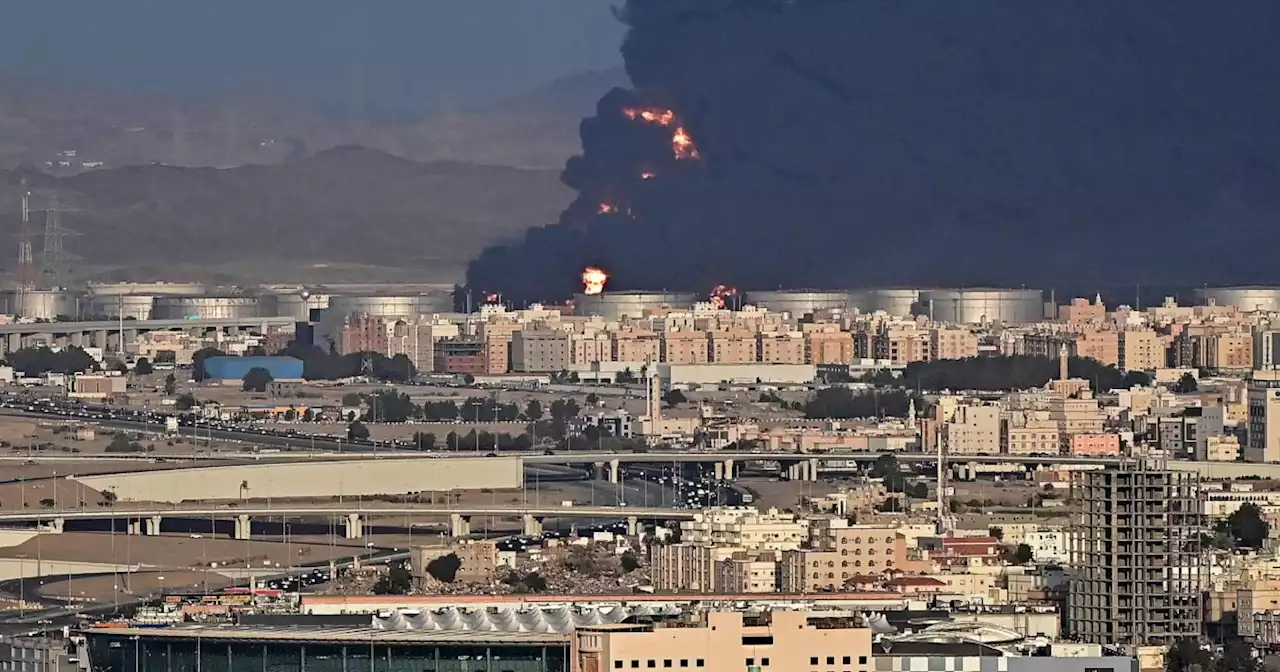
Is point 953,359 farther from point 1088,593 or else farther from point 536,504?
point 1088,593

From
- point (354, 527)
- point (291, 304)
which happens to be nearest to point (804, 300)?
point (291, 304)

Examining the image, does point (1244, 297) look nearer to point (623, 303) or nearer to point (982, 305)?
point (982, 305)

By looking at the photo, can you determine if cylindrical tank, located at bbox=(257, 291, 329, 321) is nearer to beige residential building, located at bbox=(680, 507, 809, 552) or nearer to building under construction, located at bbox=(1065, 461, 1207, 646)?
beige residential building, located at bbox=(680, 507, 809, 552)

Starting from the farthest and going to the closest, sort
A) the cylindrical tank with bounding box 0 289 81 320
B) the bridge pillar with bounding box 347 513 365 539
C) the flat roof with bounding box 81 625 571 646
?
the cylindrical tank with bounding box 0 289 81 320 → the bridge pillar with bounding box 347 513 365 539 → the flat roof with bounding box 81 625 571 646

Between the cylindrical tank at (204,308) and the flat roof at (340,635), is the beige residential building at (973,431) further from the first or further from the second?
the cylindrical tank at (204,308)

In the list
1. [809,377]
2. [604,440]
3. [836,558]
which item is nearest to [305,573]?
[836,558]

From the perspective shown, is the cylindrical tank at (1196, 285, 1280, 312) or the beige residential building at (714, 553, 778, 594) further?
the cylindrical tank at (1196, 285, 1280, 312)

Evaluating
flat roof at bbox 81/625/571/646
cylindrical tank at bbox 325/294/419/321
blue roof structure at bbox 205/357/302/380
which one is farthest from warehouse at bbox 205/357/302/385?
flat roof at bbox 81/625/571/646
